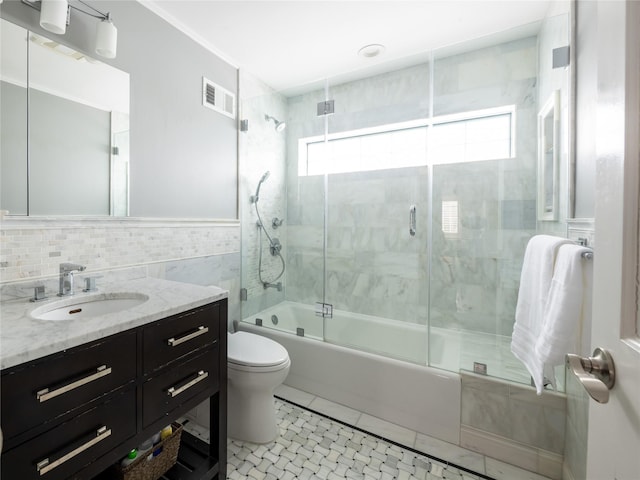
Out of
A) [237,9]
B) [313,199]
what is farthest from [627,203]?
[313,199]

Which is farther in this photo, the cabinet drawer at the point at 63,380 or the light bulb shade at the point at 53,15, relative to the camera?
the light bulb shade at the point at 53,15

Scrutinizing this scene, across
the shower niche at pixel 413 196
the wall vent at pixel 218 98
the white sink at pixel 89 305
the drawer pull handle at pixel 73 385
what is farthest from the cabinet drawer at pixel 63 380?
the wall vent at pixel 218 98

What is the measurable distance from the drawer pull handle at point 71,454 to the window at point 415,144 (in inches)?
85.9

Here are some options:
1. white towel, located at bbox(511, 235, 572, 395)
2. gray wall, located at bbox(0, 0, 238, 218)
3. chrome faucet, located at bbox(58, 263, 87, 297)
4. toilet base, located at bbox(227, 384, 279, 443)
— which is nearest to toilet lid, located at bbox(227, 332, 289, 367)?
toilet base, located at bbox(227, 384, 279, 443)

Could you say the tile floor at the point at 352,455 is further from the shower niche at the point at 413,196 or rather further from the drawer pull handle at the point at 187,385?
the drawer pull handle at the point at 187,385

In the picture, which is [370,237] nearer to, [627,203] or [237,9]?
[237,9]

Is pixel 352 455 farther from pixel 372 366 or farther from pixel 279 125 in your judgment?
pixel 279 125

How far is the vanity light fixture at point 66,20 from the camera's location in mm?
1148

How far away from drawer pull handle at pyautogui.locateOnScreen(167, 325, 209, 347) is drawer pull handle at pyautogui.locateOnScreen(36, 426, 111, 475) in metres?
0.29

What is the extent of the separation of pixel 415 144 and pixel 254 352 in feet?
6.23

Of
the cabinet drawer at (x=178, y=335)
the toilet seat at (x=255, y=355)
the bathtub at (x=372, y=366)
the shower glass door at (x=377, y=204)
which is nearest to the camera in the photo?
the cabinet drawer at (x=178, y=335)

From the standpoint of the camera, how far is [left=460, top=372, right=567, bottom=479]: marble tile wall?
1384mm

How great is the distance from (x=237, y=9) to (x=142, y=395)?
2.07 meters

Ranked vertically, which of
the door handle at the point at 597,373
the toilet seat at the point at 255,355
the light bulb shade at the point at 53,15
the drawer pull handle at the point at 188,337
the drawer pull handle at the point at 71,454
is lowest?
the toilet seat at the point at 255,355
